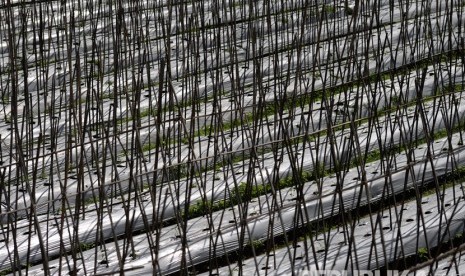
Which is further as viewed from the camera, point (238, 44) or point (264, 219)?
point (238, 44)

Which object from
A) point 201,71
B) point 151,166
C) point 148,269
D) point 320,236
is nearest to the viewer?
point 148,269

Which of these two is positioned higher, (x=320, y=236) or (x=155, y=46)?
(x=155, y=46)

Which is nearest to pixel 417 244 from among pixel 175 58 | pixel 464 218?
pixel 464 218

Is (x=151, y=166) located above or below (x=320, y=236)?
above

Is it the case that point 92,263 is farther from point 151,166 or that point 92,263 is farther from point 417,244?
point 417,244

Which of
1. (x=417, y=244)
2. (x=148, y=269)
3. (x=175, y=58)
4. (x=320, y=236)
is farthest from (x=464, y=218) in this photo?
(x=175, y=58)

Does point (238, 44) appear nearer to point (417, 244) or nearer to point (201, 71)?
point (201, 71)

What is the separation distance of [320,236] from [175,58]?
1179mm

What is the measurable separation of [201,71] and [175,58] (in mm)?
158

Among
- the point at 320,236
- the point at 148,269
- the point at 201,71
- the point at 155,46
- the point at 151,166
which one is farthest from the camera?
the point at 155,46

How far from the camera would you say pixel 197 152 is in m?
2.29

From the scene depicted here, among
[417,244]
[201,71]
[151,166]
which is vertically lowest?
[417,244]

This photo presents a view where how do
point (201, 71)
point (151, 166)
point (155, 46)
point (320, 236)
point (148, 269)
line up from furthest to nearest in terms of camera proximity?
point (155, 46) → point (201, 71) → point (151, 166) → point (320, 236) → point (148, 269)

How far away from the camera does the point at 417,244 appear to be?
5.93ft
